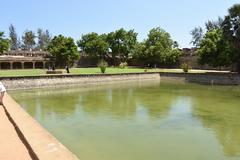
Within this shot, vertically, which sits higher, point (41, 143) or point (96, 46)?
point (96, 46)

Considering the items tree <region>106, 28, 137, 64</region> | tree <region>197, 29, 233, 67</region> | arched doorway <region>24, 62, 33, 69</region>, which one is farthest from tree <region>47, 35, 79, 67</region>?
tree <region>197, 29, 233, 67</region>

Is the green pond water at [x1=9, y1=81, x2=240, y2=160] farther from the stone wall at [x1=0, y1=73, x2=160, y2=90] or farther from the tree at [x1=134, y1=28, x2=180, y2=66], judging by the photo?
the tree at [x1=134, y1=28, x2=180, y2=66]

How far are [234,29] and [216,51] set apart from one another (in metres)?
3.49

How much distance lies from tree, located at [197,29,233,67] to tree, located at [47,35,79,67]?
76.3 ft

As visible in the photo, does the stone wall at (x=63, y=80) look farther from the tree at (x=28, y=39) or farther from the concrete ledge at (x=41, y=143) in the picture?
the tree at (x=28, y=39)

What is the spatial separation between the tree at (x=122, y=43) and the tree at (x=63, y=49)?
11.5m

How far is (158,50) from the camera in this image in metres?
56.2

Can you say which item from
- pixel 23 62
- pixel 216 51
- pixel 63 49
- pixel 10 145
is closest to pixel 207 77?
pixel 216 51

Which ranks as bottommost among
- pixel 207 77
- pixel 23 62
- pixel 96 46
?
pixel 207 77

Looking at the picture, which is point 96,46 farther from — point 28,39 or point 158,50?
point 28,39

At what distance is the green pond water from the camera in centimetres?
947

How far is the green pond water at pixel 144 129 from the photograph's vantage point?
31.1 feet

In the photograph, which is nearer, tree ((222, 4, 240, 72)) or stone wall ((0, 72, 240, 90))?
stone wall ((0, 72, 240, 90))

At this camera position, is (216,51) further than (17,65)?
No
